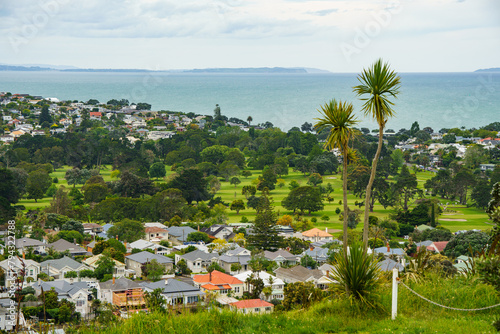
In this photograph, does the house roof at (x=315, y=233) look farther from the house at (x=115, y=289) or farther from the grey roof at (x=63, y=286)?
the grey roof at (x=63, y=286)

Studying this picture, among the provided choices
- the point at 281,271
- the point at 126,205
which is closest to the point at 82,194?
the point at 126,205

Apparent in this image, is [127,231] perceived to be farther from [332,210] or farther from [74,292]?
[332,210]

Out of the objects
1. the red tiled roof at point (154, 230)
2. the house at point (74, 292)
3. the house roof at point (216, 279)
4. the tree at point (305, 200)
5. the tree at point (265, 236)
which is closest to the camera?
the house at point (74, 292)

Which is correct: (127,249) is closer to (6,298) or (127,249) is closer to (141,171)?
(6,298)

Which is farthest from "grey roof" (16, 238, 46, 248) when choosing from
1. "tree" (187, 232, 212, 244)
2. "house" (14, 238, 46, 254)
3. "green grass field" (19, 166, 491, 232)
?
"green grass field" (19, 166, 491, 232)

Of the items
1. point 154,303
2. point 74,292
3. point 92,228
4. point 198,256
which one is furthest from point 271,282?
point 92,228

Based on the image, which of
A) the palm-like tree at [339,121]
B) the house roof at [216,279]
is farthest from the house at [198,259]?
the palm-like tree at [339,121]
